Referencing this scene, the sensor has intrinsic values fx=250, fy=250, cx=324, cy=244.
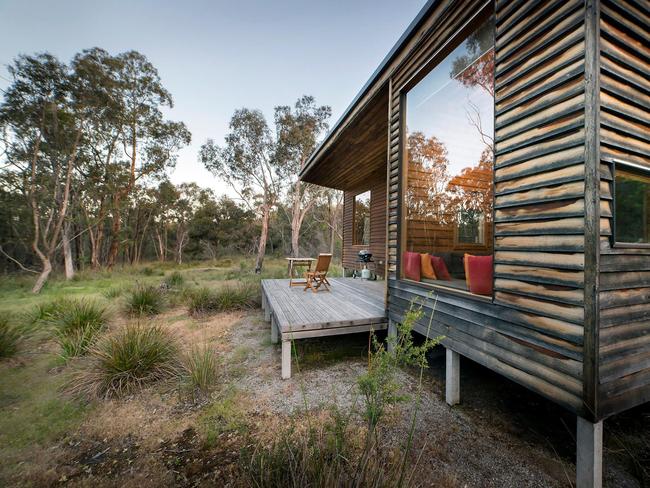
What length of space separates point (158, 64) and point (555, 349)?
1784 cm

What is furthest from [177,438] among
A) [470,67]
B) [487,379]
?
[470,67]

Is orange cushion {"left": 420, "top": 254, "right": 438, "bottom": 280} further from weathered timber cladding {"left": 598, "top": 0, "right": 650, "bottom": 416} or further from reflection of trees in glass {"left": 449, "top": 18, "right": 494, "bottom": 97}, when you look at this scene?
reflection of trees in glass {"left": 449, "top": 18, "right": 494, "bottom": 97}

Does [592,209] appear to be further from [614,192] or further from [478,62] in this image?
[478,62]

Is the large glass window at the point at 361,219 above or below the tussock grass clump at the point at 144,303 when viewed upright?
above

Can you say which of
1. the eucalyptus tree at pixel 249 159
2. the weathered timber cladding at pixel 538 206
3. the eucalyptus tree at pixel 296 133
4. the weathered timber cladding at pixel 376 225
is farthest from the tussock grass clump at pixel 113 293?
the weathered timber cladding at pixel 538 206

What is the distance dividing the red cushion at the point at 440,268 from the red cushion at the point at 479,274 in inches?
18.8

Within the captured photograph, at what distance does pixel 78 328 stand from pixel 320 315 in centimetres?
360

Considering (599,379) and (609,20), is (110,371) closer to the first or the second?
(599,379)

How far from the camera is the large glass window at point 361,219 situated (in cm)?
832

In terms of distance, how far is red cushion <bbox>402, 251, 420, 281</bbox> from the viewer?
2984 millimetres

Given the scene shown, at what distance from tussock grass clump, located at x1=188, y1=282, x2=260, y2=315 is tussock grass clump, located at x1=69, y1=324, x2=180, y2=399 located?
2.34m

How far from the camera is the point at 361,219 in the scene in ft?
28.6

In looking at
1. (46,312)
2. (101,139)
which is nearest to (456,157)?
(46,312)

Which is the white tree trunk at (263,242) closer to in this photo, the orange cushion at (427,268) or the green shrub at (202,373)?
the green shrub at (202,373)
